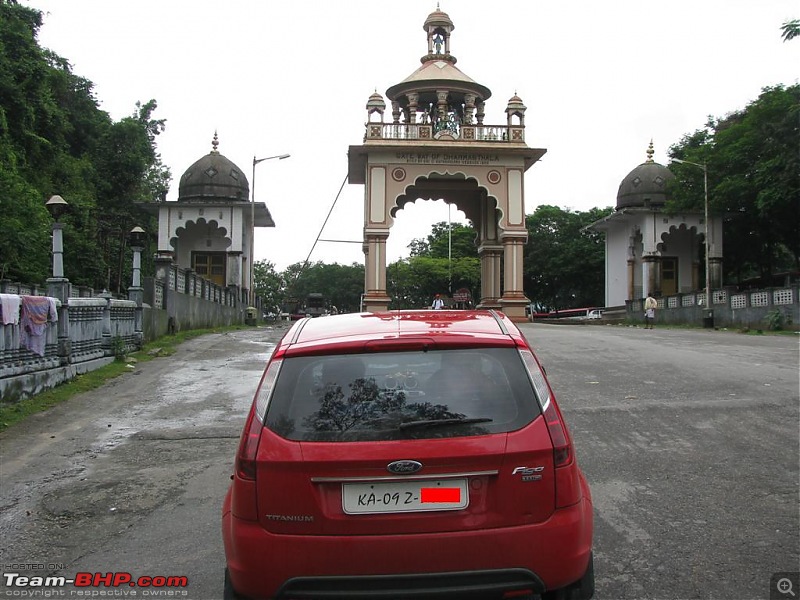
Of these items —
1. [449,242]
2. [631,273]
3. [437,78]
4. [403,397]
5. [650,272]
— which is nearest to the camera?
[403,397]

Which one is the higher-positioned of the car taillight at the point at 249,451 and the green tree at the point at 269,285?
the green tree at the point at 269,285

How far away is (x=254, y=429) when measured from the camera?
3.30 m

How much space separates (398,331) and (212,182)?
35.9 meters

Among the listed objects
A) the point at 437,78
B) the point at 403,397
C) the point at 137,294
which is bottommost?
the point at 403,397

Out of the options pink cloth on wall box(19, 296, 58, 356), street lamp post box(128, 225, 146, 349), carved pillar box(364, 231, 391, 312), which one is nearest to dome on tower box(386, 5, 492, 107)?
carved pillar box(364, 231, 391, 312)

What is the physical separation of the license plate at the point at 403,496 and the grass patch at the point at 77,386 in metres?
6.63

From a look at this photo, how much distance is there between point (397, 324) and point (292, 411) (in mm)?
783

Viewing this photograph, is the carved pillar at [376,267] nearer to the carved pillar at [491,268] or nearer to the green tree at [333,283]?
the carved pillar at [491,268]

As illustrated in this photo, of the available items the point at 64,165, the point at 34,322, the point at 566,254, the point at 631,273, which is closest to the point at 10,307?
the point at 34,322

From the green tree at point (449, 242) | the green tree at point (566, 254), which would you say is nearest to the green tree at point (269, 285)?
the green tree at point (449, 242)

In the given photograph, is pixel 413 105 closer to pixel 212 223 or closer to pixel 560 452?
pixel 212 223

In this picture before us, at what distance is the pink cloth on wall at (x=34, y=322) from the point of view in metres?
9.95

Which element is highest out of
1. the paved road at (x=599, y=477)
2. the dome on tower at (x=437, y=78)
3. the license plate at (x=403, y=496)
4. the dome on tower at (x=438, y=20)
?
the dome on tower at (x=438, y=20)

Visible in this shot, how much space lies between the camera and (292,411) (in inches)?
130
